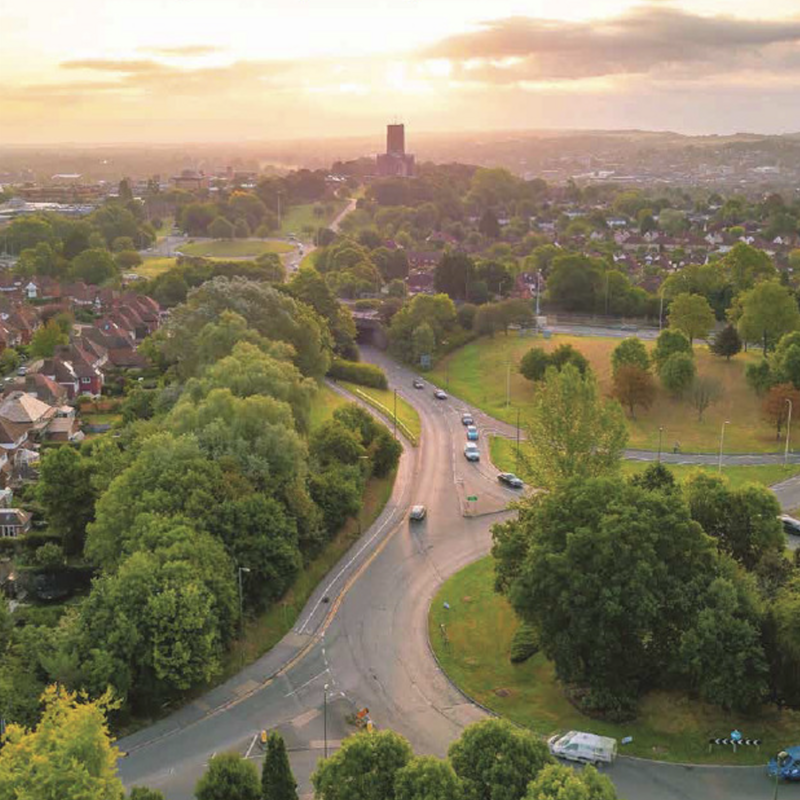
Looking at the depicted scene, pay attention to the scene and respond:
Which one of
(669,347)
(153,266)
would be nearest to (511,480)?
(669,347)

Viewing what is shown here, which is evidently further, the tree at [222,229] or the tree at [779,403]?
the tree at [222,229]

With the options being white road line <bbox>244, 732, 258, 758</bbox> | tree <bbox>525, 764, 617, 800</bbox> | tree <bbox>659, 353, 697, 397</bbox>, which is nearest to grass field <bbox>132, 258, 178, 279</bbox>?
tree <bbox>659, 353, 697, 397</bbox>

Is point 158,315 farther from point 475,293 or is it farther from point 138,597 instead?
point 138,597

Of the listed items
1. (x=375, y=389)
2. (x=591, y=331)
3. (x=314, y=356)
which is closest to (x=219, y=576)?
(x=314, y=356)

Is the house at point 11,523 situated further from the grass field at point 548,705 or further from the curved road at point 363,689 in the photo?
the grass field at point 548,705

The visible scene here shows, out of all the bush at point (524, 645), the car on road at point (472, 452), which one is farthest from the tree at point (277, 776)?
the car on road at point (472, 452)
